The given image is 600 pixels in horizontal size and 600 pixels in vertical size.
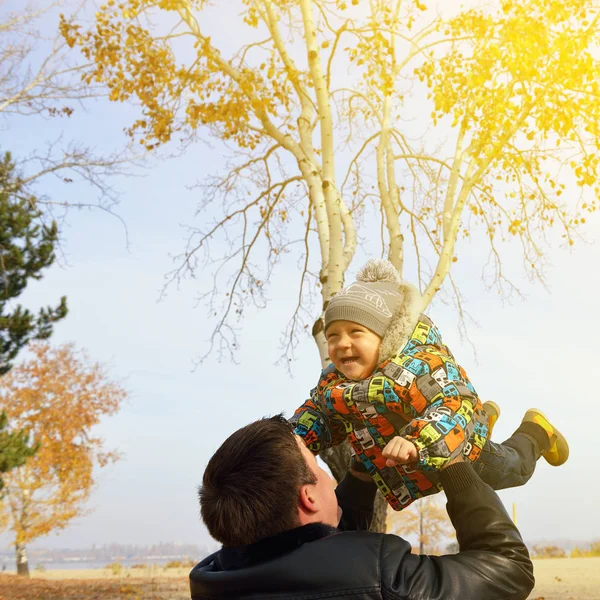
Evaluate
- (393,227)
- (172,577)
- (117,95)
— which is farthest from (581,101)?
(172,577)

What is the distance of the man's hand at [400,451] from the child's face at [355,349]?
53 cm

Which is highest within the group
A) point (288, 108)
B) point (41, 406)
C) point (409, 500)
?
point (288, 108)

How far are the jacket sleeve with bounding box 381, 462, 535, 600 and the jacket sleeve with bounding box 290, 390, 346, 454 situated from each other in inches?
37.0

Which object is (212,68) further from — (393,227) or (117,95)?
(393,227)

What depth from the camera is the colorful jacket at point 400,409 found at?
2.49 m

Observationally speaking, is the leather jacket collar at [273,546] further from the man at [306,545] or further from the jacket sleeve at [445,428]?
the jacket sleeve at [445,428]

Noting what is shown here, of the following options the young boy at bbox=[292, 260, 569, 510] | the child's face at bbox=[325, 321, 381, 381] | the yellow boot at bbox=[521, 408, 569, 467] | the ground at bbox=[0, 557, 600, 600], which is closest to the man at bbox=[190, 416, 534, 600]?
the young boy at bbox=[292, 260, 569, 510]

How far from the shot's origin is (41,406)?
56.0 feet

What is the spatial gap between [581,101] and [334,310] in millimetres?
6728

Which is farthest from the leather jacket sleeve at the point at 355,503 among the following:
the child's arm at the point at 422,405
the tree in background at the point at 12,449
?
the tree in background at the point at 12,449

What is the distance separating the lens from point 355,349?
8.89ft

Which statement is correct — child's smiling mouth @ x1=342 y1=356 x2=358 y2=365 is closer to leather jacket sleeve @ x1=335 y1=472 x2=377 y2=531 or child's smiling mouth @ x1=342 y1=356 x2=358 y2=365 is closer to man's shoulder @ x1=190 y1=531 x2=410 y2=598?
leather jacket sleeve @ x1=335 y1=472 x2=377 y2=531

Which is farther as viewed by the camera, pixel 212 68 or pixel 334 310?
pixel 212 68

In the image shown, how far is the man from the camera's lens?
1.51 meters
